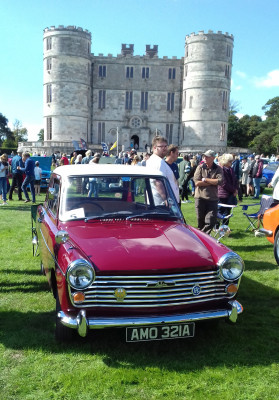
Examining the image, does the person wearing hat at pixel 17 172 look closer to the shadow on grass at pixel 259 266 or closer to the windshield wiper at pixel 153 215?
the shadow on grass at pixel 259 266

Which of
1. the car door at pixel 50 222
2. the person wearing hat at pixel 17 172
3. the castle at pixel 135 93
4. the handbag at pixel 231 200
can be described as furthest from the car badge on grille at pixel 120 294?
the castle at pixel 135 93

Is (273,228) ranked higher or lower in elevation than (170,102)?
lower

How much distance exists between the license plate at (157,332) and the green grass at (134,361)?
30 centimetres

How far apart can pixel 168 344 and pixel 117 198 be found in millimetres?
1977

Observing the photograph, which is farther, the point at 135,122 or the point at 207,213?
the point at 135,122

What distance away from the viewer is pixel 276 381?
3.57 meters

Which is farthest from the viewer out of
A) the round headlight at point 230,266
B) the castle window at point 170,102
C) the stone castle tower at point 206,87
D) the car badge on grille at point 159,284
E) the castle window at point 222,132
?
the castle window at point 170,102

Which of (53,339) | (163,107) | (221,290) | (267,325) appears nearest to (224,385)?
(221,290)

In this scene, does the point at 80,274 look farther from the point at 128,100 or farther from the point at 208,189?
the point at 128,100

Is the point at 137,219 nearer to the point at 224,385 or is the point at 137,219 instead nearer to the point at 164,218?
the point at 164,218

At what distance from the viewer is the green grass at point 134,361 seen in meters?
3.39

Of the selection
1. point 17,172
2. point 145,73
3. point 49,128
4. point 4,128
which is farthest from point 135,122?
point 4,128

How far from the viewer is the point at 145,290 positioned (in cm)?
368

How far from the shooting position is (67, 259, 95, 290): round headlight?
141 inches
